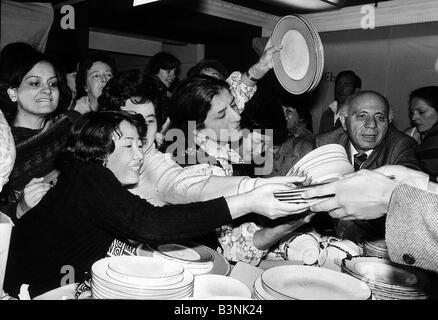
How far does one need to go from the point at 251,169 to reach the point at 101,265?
1769mm

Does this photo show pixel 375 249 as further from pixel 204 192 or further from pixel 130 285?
pixel 130 285

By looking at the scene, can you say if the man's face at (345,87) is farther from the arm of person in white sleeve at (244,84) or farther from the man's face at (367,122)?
the arm of person in white sleeve at (244,84)

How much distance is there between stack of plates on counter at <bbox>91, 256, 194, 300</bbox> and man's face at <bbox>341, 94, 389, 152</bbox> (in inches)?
80.4

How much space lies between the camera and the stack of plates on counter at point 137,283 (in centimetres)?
101

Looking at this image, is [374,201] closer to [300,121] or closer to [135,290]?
[135,290]

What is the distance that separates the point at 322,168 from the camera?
1231 mm

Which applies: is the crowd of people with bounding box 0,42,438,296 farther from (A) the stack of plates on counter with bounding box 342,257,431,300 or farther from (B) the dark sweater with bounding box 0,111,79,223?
(A) the stack of plates on counter with bounding box 342,257,431,300

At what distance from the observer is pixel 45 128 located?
2.19 meters

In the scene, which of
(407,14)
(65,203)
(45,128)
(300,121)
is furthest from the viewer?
(407,14)

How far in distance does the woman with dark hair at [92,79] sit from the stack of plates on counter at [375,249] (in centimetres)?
196

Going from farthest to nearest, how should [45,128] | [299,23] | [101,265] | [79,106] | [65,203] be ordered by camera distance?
[79,106] < [45,128] < [299,23] < [65,203] < [101,265]

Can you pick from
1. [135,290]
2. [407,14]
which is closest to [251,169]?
[135,290]

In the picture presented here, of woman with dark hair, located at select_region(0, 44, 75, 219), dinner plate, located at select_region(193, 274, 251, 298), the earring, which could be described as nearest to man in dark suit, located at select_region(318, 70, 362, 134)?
woman with dark hair, located at select_region(0, 44, 75, 219)

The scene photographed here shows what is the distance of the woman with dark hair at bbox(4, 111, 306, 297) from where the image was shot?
1.25m
